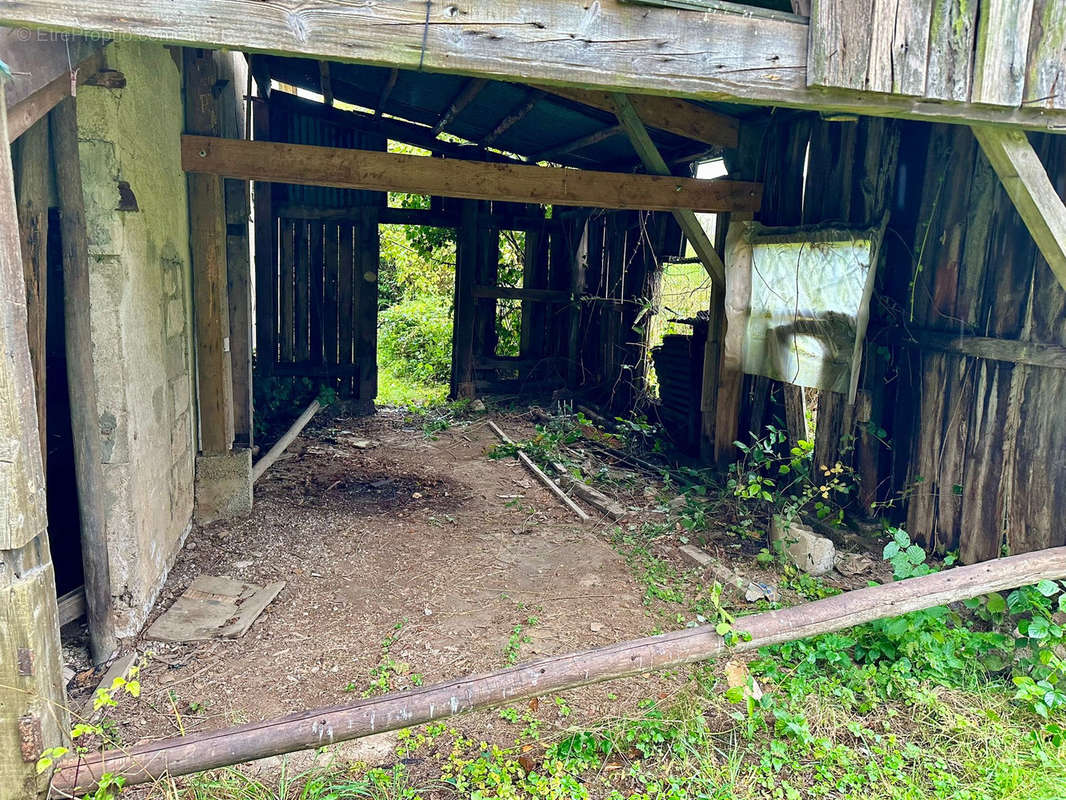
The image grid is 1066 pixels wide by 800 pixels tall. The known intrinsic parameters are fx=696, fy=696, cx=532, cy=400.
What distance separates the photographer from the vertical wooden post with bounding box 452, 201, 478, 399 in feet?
31.4

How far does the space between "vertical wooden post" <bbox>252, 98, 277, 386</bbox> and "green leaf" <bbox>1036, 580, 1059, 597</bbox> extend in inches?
324

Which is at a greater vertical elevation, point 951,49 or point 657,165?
point 951,49

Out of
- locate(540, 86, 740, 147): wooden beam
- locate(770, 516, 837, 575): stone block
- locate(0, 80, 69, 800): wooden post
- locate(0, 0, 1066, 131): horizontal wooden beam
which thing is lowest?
locate(770, 516, 837, 575): stone block

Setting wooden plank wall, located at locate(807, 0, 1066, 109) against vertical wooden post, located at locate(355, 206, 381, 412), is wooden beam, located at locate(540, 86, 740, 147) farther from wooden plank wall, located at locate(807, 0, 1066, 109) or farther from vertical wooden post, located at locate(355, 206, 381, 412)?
vertical wooden post, located at locate(355, 206, 381, 412)

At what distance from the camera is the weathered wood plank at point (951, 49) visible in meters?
2.76

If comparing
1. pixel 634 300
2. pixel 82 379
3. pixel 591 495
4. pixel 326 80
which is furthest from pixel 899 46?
pixel 326 80

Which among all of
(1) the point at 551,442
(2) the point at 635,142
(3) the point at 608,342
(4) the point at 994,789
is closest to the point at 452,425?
(1) the point at 551,442

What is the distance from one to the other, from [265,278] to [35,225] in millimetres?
6103

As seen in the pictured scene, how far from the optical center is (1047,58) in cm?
289

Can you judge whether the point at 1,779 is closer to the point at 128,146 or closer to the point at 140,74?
the point at 128,146

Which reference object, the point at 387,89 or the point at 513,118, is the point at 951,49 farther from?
the point at 387,89

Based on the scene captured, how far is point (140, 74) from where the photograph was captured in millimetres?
3652

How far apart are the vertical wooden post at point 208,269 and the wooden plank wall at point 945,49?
398 centimetres

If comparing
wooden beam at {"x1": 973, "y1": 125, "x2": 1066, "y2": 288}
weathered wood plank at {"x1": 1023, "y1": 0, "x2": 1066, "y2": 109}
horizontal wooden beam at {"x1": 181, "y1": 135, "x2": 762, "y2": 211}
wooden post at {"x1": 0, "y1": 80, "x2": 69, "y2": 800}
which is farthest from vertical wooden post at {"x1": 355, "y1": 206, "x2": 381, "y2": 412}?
weathered wood plank at {"x1": 1023, "y1": 0, "x2": 1066, "y2": 109}
